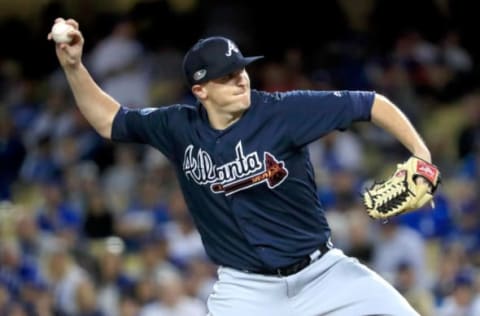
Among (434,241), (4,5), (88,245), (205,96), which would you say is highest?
(4,5)

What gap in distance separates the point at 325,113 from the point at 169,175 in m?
6.51

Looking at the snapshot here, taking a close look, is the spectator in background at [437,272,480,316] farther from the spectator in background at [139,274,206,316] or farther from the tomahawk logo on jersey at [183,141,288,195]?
the tomahawk logo on jersey at [183,141,288,195]

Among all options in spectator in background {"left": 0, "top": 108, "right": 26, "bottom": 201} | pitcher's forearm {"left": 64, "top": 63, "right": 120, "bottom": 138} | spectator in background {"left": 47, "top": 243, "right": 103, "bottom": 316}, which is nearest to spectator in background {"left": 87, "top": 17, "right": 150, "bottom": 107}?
spectator in background {"left": 0, "top": 108, "right": 26, "bottom": 201}

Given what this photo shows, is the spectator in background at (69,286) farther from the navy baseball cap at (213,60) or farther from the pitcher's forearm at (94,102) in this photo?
the navy baseball cap at (213,60)

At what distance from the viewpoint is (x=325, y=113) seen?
5348 millimetres

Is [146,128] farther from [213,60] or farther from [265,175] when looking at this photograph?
[265,175]

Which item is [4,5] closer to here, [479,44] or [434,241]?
[479,44]

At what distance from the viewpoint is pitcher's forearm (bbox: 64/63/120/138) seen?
230 inches

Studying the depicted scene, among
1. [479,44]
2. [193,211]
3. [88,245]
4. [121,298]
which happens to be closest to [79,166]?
[88,245]

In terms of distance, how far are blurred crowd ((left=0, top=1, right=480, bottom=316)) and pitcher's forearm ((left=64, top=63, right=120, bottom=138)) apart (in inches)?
163

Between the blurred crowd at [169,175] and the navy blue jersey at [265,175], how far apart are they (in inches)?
161

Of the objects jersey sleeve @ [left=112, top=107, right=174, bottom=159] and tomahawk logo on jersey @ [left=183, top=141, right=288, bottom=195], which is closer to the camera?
tomahawk logo on jersey @ [left=183, top=141, right=288, bottom=195]

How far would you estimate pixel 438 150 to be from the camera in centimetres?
1166

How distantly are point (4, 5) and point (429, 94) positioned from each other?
16.9ft
